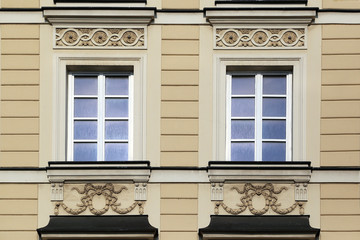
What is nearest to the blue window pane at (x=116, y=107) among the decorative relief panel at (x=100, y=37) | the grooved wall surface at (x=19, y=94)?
the decorative relief panel at (x=100, y=37)

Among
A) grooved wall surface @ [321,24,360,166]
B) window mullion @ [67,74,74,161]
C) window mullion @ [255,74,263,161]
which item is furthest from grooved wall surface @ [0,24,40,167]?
grooved wall surface @ [321,24,360,166]

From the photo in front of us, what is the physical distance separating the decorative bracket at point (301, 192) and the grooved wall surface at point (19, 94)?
183 inches

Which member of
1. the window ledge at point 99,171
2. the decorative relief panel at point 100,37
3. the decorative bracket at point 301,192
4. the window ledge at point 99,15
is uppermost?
the window ledge at point 99,15

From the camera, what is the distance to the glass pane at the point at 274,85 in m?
18.8

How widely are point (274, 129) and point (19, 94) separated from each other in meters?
4.66

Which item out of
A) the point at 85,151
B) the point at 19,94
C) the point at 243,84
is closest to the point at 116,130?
the point at 85,151

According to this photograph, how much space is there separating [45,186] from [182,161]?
2.47 metres

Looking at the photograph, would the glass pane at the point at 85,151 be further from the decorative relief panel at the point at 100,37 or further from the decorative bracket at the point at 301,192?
the decorative bracket at the point at 301,192

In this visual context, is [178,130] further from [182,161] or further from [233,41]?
[233,41]

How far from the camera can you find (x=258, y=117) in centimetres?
1859

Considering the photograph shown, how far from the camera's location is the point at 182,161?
1820cm

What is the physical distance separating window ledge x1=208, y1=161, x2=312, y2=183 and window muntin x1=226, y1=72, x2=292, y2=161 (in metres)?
0.46

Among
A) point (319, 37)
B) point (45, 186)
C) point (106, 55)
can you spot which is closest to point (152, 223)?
point (45, 186)

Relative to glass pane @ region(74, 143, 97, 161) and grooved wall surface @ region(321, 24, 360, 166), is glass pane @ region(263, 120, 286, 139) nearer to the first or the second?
grooved wall surface @ region(321, 24, 360, 166)
